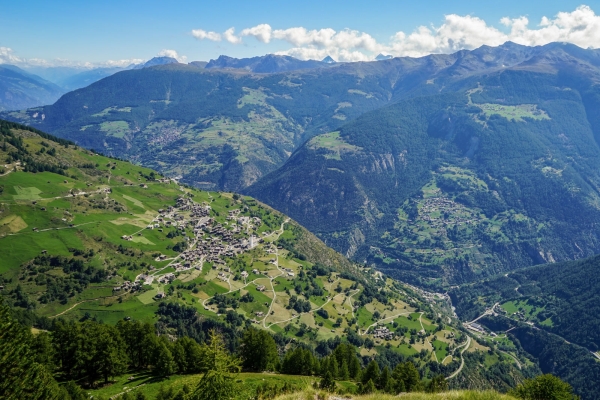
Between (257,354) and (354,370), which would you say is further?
(354,370)

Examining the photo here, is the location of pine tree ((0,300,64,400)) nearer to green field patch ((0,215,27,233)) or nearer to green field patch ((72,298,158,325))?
green field patch ((72,298,158,325))

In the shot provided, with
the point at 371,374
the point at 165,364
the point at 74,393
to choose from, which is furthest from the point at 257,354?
the point at 74,393

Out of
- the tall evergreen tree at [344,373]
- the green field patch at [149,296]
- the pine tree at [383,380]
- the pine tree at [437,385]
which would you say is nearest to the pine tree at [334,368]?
the tall evergreen tree at [344,373]

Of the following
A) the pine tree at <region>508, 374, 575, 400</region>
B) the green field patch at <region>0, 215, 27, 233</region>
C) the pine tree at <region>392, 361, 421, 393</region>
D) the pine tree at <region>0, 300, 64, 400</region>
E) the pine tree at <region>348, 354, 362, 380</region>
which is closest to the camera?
the pine tree at <region>0, 300, 64, 400</region>

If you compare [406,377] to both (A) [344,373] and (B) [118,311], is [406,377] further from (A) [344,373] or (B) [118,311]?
(B) [118,311]

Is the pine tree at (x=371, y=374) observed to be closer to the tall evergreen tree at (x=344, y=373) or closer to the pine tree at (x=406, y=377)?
the pine tree at (x=406, y=377)

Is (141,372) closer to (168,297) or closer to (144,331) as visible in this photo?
(144,331)

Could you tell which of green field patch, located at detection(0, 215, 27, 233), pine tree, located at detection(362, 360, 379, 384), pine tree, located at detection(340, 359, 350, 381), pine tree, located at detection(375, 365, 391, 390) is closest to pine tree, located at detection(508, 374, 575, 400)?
pine tree, located at detection(375, 365, 391, 390)

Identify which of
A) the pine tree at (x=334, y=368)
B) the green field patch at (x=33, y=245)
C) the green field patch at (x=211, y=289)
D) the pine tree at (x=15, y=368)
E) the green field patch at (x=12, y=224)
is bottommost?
the green field patch at (x=211, y=289)

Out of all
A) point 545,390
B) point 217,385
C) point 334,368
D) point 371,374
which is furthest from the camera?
point 334,368

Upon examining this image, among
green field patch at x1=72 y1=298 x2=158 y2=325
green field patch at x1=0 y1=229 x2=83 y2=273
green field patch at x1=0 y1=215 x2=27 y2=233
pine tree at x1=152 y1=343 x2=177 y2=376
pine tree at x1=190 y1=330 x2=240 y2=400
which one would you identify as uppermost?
pine tree at x1=190 y1=330 x2=240 y2=400

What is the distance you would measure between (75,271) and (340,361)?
133m

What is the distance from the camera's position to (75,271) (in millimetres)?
178500

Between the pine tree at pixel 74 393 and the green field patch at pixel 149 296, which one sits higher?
the pine tree at pixel 74 393
